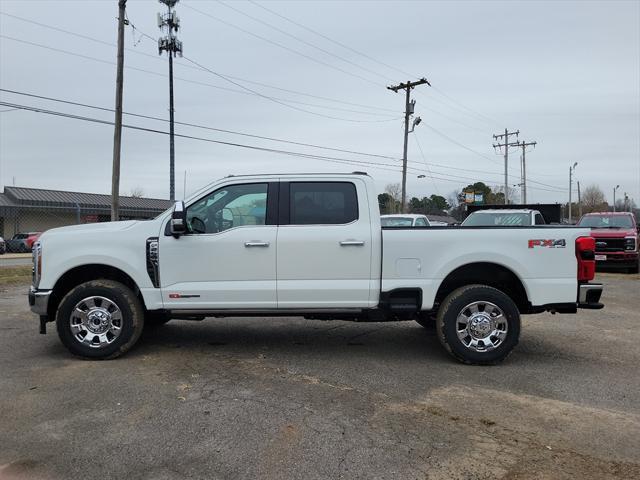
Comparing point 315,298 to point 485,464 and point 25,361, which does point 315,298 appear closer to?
point 485,464

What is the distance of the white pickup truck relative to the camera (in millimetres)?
5758

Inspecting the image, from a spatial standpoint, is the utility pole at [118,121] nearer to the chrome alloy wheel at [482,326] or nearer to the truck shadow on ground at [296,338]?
the truck shadow on ground at [296,338]

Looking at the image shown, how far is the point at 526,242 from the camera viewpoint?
18.9 feet

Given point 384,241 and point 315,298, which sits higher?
point 384,241

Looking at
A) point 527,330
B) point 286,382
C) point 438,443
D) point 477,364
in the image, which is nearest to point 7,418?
point 286,382

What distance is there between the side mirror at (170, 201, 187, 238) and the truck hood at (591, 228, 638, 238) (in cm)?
1392

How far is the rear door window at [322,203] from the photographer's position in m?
5.90

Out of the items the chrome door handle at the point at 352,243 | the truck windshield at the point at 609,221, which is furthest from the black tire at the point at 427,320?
the truck windshield at the point at 609,221

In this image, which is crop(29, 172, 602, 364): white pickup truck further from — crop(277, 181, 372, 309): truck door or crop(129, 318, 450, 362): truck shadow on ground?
crop(129, 318, 450, 362): truck shadow on ground

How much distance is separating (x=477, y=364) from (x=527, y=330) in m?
2.38

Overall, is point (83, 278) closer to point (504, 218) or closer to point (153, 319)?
point (153, 319)

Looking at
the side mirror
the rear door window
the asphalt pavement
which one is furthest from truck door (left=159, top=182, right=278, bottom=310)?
the asphalt pavement

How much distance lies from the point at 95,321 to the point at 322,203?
2.83 m

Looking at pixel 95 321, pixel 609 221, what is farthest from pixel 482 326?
pixel 609 221
